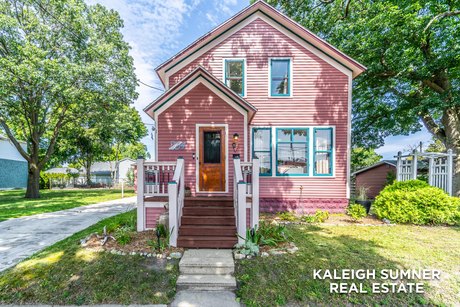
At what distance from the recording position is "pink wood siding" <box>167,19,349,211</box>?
8312 mm

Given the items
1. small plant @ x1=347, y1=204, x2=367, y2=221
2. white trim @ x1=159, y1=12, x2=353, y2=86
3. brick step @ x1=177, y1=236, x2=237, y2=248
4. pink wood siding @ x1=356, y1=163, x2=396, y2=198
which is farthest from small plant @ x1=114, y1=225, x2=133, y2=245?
pink wood siding @ x1=356, y1=163, x2=396, y2=198

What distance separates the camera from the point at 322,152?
27.6 feet

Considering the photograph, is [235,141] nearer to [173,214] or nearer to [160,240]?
[173,214]

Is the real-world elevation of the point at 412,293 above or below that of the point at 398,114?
below

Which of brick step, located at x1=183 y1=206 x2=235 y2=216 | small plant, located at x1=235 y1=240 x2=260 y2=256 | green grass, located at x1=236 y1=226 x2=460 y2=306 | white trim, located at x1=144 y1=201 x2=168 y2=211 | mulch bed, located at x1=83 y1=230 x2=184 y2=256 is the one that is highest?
white trim, located at x1=144 y1=201 x2=168 y2=211

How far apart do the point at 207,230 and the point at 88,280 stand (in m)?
2.37

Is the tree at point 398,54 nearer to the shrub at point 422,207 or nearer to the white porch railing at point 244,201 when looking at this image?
the shrub at point 422,207

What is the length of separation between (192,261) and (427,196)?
757cm

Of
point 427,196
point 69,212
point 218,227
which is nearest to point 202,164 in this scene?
point 218,227

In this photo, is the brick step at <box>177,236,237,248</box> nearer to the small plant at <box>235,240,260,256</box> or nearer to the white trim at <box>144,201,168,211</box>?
the small plant at <box>235,240,260,256</box>

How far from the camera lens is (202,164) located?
716 centimetres

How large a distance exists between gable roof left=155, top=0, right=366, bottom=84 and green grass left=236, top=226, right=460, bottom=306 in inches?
247

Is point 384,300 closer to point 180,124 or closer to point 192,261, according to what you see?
point 192,261

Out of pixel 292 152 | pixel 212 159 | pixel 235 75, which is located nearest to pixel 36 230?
pixel 212 159
